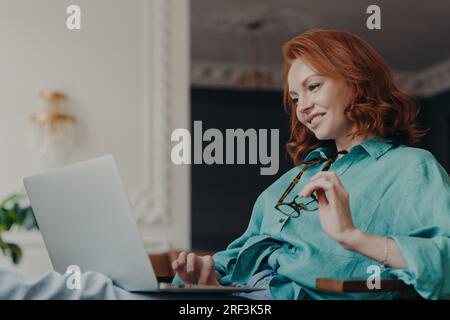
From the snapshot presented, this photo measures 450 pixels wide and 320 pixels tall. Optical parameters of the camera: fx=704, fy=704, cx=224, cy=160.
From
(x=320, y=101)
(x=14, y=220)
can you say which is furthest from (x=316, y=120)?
(x=14, y=220)

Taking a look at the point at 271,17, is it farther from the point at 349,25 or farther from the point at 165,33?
the point at 349,25

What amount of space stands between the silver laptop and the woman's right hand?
0.13 m

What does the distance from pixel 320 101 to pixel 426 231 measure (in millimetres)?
290

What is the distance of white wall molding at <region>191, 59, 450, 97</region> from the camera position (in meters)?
4.86

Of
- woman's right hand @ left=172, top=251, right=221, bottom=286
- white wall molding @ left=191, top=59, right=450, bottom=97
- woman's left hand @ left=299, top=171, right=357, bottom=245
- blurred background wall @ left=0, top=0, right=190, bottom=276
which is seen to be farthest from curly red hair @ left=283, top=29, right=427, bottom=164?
white wall molding @ left=191, top=59, right=450, bottom=97

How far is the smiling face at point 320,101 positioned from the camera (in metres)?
1.18

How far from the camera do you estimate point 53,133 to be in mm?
2725

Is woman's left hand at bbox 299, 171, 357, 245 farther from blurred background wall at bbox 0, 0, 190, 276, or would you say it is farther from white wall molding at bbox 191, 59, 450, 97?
white wall molding at bbox 191, 59, 450, 97

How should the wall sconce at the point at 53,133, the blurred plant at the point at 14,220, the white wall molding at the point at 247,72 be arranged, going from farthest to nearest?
the white wall molding at the point at 247,72 → the wall sconce at the point at 53,133 → the blurred plant at the point at 14,220

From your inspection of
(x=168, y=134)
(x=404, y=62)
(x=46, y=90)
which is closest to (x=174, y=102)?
(x=168, y=134)

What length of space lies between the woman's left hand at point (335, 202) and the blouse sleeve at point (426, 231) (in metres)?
0.07

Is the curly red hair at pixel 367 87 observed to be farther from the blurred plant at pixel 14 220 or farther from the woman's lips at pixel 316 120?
the blurred plant at pixel 14 220

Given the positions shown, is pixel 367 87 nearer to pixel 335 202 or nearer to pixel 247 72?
pixel 335 202

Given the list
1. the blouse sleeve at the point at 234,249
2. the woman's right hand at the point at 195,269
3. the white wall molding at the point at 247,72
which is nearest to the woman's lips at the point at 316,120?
the blouse sleeve at the point at 234,249
